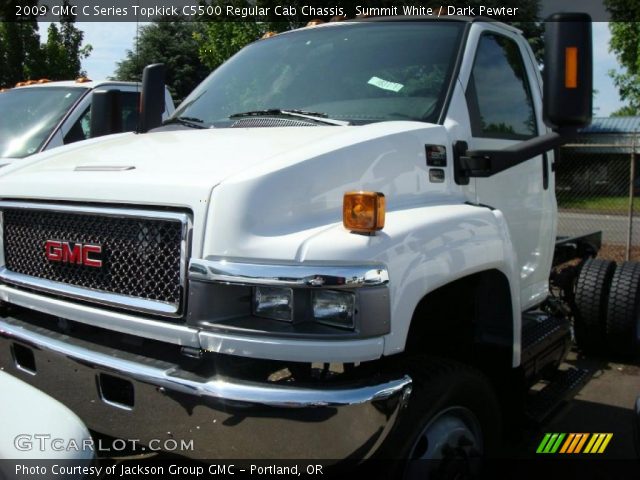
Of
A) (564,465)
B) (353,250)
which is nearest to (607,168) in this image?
(564,465)

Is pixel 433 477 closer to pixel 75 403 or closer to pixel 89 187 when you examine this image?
pixel 75 403

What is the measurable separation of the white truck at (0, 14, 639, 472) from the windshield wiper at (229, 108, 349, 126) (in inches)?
0.6

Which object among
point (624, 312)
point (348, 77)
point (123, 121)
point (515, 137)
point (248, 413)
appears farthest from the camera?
point (123, 121)

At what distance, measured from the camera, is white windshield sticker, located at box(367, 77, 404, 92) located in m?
3.29

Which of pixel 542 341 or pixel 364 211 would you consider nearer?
pixel 364 211

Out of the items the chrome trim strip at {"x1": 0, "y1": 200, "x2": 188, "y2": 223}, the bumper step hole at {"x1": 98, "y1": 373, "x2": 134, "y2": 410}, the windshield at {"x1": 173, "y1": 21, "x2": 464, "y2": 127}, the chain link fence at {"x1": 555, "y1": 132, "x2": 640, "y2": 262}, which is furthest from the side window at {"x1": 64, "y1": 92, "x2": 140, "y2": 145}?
the chain link fence at {"x1": 555, "y1": 132, "x2": 640, "y2": 262}

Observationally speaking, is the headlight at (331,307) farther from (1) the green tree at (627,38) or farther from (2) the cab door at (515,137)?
(1) the green tree at (627,38)

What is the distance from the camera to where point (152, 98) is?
3.96 meters

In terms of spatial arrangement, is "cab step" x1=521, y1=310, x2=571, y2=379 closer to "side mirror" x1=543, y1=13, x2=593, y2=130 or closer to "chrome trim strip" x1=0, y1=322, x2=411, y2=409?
"side mirror" x1=543, y1=13, x2=593, y2=130

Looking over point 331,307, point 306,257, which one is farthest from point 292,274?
point 331,307

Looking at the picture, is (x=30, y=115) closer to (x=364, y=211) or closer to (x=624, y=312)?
(x=364, y=211)

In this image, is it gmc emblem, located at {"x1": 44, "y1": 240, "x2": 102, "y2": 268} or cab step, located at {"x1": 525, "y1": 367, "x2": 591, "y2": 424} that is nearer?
gmc emblem, located at {"x1": 44, "y1": 240, "x2": 102, "y2": 268}

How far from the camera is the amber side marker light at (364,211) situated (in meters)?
2.24

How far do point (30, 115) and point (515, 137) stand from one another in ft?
18.2
